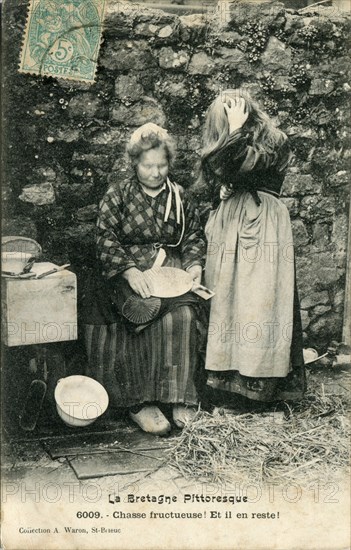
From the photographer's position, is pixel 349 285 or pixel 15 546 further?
pixel 349 285

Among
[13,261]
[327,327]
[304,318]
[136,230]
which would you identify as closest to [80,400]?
[13,261]

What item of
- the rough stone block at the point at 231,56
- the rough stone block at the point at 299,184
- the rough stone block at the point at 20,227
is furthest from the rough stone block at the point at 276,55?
the rough stone block at the point at 20,227

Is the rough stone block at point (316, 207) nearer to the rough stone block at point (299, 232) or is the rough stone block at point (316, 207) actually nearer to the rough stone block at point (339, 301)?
the rough stone block at point (299, 232)

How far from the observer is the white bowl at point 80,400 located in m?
3.68

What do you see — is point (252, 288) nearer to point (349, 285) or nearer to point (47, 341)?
point (349, 285)

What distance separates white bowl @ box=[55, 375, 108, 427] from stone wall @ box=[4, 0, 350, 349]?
480 millimetres

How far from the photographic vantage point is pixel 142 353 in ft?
12.2

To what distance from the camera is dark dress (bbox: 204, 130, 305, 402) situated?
12.2 feet

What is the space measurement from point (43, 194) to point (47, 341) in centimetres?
67

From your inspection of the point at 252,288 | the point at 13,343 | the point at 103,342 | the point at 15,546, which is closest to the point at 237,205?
the point at 252,288

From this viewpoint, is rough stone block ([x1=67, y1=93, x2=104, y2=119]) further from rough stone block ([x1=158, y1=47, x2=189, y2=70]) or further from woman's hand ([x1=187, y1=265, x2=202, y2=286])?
woman's hand ([x1=187, y1=265, x2=202, y2=286])

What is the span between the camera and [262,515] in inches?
144

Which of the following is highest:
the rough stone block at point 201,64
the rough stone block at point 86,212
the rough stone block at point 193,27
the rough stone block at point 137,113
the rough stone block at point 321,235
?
the rough stone block at point 193,27

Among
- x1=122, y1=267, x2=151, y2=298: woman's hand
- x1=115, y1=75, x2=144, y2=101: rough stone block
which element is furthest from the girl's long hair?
x1=122, y1=267, x2=151, y2=298: woman's hand
